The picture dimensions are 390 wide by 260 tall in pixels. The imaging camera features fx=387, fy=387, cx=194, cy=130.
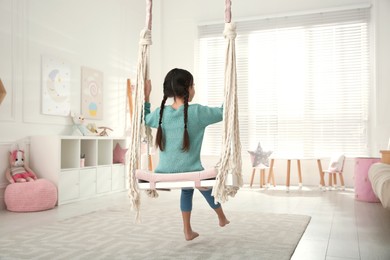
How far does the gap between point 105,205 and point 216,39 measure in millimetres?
3550

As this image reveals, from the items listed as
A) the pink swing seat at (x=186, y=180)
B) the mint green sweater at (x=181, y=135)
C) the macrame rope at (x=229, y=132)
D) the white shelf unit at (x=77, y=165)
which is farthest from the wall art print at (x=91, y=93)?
the macrame rope at (x=229, y=132)

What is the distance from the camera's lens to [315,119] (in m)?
5.81

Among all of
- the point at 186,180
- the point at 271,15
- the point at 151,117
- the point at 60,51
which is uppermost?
the point at 271,15

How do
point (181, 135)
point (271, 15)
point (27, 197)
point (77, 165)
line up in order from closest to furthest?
point (181, 135) → point (27, 197) → point (77, 165) → point (271, 15)

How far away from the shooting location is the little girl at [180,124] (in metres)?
2.28

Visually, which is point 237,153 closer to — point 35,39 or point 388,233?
point 388,233

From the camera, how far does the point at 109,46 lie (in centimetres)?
555

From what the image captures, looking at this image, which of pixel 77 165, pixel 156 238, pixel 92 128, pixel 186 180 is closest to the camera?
pixel 186 180

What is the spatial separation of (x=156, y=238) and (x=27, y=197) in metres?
1.76

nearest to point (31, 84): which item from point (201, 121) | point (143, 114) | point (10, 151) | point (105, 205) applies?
point (10, 151)

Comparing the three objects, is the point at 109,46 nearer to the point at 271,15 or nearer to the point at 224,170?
the point at 271,15

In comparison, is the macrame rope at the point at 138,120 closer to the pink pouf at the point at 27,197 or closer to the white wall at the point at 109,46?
the pink pouf at the point at 27,197

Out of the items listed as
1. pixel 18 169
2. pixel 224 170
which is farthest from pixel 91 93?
pixel 224 170

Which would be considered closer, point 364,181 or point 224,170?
point 224,170
